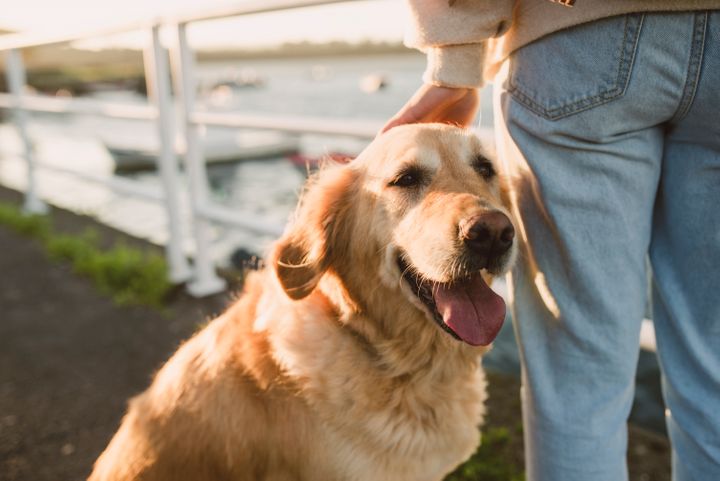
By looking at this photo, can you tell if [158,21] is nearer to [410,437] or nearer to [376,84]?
[410,437]

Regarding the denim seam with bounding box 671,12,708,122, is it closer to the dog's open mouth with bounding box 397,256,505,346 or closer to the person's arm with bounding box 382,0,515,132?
the person's arm with bounding box 382,0,515,132

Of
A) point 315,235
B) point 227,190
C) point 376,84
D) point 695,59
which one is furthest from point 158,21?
point 376,84

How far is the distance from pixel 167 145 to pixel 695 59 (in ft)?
10.6

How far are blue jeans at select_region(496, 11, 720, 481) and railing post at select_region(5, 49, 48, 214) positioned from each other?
5633mm

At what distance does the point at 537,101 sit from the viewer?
120cm

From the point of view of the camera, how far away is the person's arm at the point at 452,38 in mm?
1262

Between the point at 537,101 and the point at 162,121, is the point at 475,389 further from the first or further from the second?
the point at 162,121

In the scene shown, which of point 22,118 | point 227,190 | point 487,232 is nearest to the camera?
point 487,232

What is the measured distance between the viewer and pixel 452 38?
51.4 inches

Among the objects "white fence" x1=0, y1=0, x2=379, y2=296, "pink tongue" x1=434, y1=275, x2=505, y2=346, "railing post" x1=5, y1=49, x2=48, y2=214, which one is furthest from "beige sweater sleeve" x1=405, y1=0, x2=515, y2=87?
"railing post" x1=5, y1=49, x2=48, y2=214

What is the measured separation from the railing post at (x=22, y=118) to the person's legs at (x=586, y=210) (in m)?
5.65

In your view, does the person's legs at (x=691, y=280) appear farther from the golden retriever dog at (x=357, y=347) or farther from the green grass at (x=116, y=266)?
the green grass at (x=116, y=266)

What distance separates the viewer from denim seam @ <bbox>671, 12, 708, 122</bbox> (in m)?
1.01

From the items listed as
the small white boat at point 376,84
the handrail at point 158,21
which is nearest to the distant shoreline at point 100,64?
the handrail at point 158,21
